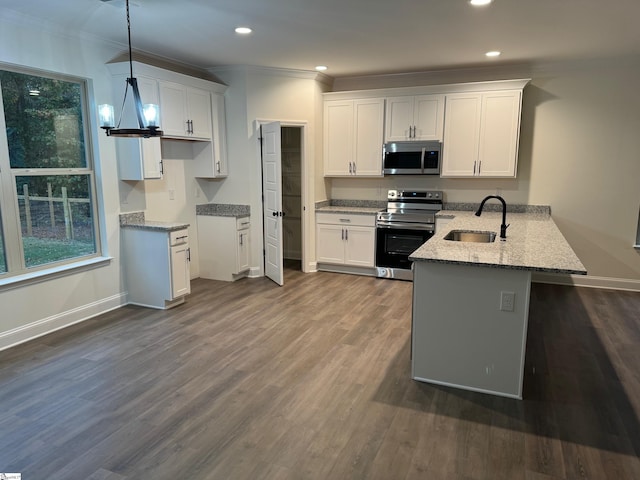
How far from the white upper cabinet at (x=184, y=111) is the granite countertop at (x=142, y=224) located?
955 mm

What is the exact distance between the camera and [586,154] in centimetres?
515

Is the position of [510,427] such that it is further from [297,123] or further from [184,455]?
[297,123]

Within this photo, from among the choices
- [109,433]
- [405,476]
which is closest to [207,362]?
[109,433]

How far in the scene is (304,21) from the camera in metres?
3.59

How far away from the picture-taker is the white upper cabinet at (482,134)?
516 cm

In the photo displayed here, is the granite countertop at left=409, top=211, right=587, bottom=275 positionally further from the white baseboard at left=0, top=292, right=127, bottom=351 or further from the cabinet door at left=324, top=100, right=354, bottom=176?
the white baseboard at left=0, top=292, right=127, bottom=351

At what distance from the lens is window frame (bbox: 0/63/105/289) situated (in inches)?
140

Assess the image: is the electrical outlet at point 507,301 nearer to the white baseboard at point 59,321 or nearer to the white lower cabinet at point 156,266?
the white lower cabinet at point 156,266

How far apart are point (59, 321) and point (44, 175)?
4.41 feet

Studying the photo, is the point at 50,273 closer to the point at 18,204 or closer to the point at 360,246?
the point at 18,204

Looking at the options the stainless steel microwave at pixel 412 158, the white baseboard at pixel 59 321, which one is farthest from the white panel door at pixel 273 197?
the white baseboard at pixel 59 321

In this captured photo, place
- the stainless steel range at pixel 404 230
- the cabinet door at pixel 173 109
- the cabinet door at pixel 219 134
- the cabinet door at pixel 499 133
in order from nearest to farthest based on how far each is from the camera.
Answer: the cabinet door at pixel 173 109, the cabinet door at pixel 499 133, the cabinet door at pixel 219 134, the stainless steel range at pixel 404 230

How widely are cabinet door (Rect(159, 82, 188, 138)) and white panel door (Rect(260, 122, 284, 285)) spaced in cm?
101

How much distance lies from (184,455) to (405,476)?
1144mm
